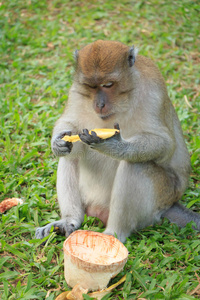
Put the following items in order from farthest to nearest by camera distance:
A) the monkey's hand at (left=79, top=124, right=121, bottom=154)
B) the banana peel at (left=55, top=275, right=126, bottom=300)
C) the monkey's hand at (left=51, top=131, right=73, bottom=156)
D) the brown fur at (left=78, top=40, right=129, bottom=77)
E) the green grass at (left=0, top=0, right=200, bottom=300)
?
the monkey's hand at (left=51, top=131, right=73, bottom=156) → the brown fur at (left=78, top=40, right=129, bottom=77) → the monkey's hand at (left=79, top=124, right=121, bottom=154) → the green grass at (left=0, top=0, right=200, bottom=300) → the banana peel at (left=55, top=275, right=126, bottom=300)

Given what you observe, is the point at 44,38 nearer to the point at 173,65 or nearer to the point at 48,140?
the point at 173,65

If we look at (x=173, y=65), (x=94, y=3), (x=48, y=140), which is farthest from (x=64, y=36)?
(x=48, y=140)

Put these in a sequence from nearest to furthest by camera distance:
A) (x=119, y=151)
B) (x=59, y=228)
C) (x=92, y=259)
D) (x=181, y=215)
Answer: (x=92, y=259)
(x=119, y=151)
(x=59, y=228)
(x=181, y=215)

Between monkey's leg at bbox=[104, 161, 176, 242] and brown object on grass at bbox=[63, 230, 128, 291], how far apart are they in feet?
1.56

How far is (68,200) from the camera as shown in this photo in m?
5.23

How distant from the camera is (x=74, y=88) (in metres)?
5.07

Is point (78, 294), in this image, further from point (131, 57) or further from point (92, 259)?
point (131, 57)

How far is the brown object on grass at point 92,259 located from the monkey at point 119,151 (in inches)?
19.6

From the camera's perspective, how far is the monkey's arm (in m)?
4.68

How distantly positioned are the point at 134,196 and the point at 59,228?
97 cm

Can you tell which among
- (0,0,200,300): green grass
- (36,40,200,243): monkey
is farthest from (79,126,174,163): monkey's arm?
(0,0,200,300): green grass

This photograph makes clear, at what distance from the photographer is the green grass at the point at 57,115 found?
14.2 ft

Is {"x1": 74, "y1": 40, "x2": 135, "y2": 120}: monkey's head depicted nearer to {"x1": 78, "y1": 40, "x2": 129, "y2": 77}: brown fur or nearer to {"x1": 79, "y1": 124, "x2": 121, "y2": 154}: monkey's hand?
{"x1": 78, "y1": 40, "x2": 129, "y2": 77}: brown fur

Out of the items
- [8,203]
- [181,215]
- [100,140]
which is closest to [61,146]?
[100,140]
